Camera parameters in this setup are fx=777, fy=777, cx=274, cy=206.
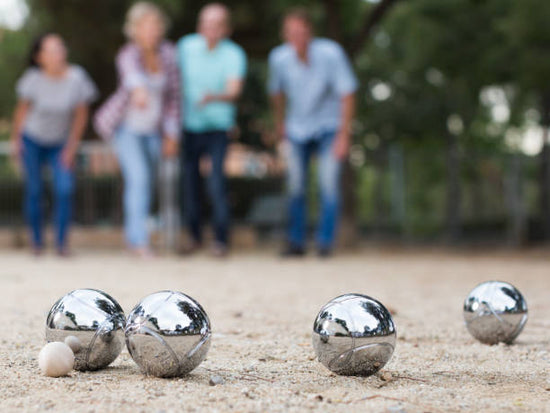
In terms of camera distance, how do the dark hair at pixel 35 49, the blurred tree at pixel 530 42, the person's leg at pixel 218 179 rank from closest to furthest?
the person's leg at pixel 218 179, the dark hair at pixel 35 49, the blurred tree at pixel 530 42

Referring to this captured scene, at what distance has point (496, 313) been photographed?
2900 mm

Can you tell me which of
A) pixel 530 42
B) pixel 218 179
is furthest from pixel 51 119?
pixel 530 42

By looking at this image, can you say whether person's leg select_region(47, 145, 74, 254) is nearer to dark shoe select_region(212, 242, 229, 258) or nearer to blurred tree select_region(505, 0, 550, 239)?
dark shoe select_region(212, 242, 229, 258)

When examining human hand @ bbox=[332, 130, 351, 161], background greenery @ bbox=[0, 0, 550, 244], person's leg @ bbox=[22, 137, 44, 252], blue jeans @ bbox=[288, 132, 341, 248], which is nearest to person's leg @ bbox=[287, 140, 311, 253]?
blue jeans @ bbox=[288, 132, 341, 248]

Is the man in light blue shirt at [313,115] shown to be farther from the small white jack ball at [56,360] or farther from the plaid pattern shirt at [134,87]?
the small white jack ball at [56,360]

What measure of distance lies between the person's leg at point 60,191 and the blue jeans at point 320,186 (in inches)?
82.6

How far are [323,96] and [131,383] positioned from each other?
554cm

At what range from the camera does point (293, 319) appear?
11.9ft

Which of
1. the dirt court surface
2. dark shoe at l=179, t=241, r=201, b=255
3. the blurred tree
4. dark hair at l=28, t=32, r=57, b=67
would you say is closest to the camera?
the dirt court surface

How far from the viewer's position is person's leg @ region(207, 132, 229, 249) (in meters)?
7.15

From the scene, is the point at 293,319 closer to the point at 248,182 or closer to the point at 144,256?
the point at 144,256

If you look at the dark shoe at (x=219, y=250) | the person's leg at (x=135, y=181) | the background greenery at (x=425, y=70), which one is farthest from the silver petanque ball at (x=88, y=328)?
the background greenery at (x=425, y=70)

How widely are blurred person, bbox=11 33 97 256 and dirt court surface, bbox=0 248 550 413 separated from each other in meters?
1.57

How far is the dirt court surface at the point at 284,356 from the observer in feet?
6.59
